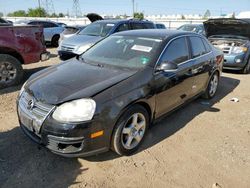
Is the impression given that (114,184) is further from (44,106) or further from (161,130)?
(161,130)

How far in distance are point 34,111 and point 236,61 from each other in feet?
23.4

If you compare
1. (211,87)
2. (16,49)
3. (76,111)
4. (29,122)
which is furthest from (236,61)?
(29,122)

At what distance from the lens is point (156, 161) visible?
10.9 ft

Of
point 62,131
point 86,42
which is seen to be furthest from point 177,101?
point 86,42

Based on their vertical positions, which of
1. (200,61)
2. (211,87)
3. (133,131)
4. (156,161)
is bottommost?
(156,161)

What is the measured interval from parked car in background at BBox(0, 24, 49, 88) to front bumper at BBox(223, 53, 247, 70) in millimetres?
5796

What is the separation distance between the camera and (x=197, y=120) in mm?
4609

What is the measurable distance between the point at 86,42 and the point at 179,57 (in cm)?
499

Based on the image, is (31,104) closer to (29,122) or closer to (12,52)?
(29,122)

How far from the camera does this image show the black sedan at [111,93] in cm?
280

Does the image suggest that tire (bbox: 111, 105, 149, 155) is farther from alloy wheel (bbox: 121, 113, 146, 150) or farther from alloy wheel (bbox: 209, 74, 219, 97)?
alloy wheel (bbox: 209, 74, 219, 97)

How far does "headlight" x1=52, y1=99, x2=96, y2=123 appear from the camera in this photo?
277 centimetres

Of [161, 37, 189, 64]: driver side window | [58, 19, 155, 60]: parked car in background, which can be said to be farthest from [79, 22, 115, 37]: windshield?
[161, 37, 189, 64]: driver side window

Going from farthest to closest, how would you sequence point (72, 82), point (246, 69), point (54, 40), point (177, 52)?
1. point (54, 40)
2. point (246, 69)
3. point (177, 52)
4. point (72, 82)
